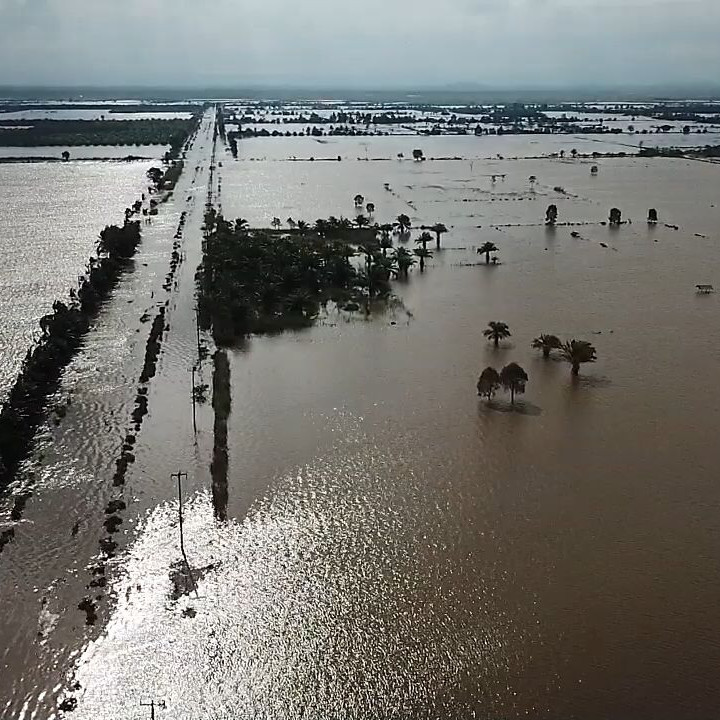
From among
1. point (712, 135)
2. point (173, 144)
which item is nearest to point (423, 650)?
point (173, 144)

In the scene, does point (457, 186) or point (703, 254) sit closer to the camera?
point (703, 254)

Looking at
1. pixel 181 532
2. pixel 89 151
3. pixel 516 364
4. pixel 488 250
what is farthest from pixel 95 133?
pixel 181 532

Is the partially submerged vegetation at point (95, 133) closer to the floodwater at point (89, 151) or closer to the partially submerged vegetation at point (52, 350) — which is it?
the floodwater at point (89, 151)

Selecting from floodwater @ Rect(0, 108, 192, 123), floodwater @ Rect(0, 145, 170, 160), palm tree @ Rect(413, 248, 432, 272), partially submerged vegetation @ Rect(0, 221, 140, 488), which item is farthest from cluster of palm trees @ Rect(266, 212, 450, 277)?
floodwater @ Rect(0, 108, 192, 123)

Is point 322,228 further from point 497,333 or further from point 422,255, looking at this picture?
point 497,333

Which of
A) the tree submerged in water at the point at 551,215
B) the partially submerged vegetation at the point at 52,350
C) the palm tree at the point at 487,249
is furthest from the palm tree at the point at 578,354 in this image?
the tree submerged in water at the point at 551,215

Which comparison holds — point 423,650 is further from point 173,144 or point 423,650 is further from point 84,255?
point 173,144

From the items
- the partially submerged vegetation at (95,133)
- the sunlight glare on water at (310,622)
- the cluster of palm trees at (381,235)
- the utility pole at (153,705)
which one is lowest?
the utility pole at (153,705)
